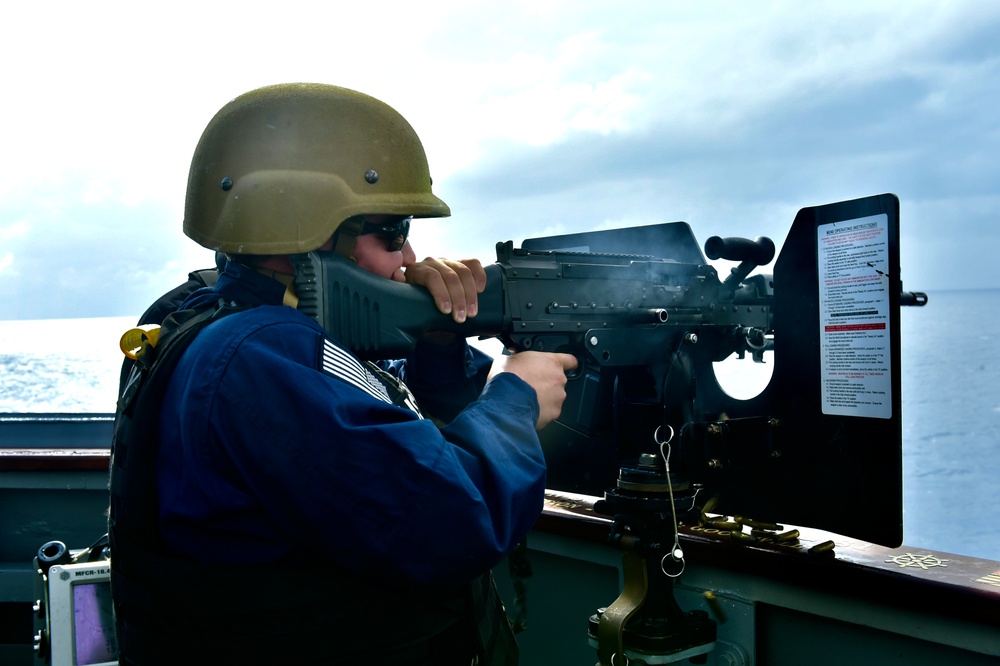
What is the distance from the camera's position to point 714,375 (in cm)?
205

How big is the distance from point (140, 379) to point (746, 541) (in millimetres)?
1307

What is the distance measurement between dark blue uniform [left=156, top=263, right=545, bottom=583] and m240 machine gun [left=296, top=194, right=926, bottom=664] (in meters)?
0.36

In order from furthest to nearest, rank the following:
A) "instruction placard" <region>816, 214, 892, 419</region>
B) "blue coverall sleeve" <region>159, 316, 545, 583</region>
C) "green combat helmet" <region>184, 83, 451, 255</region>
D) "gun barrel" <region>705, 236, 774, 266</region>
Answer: "gun barrel" <region>705, 236, 774, 266</region> < "instruction placard" <region>816, 214, 892, 419</region> < "green combat helmet" <region>184, 83, 451, 255</region> < "blue coverall sleeve" <region>159, 316, 545, 583</region>

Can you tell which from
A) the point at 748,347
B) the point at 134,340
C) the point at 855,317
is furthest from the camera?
the point at 748,347

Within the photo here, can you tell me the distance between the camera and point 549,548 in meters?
2.36

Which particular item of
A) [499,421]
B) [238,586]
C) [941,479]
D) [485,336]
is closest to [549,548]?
[485,336]

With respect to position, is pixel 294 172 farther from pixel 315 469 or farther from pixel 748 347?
pixel 748 347

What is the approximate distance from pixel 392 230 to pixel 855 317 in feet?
3.19

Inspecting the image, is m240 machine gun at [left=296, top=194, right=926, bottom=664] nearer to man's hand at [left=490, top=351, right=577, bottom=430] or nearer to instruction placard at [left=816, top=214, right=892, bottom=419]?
instruction placard at [left=816, top=214, right=892, bottom=419]

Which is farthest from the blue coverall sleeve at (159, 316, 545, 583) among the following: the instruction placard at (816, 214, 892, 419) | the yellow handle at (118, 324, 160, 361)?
the instruction placard at (816, 214, 892, 419)

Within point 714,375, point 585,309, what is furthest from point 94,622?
point 714,375

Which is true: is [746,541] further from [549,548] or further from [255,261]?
[255,261]

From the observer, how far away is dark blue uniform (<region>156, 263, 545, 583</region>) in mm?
1178

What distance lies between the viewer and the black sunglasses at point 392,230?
5.13 feet
